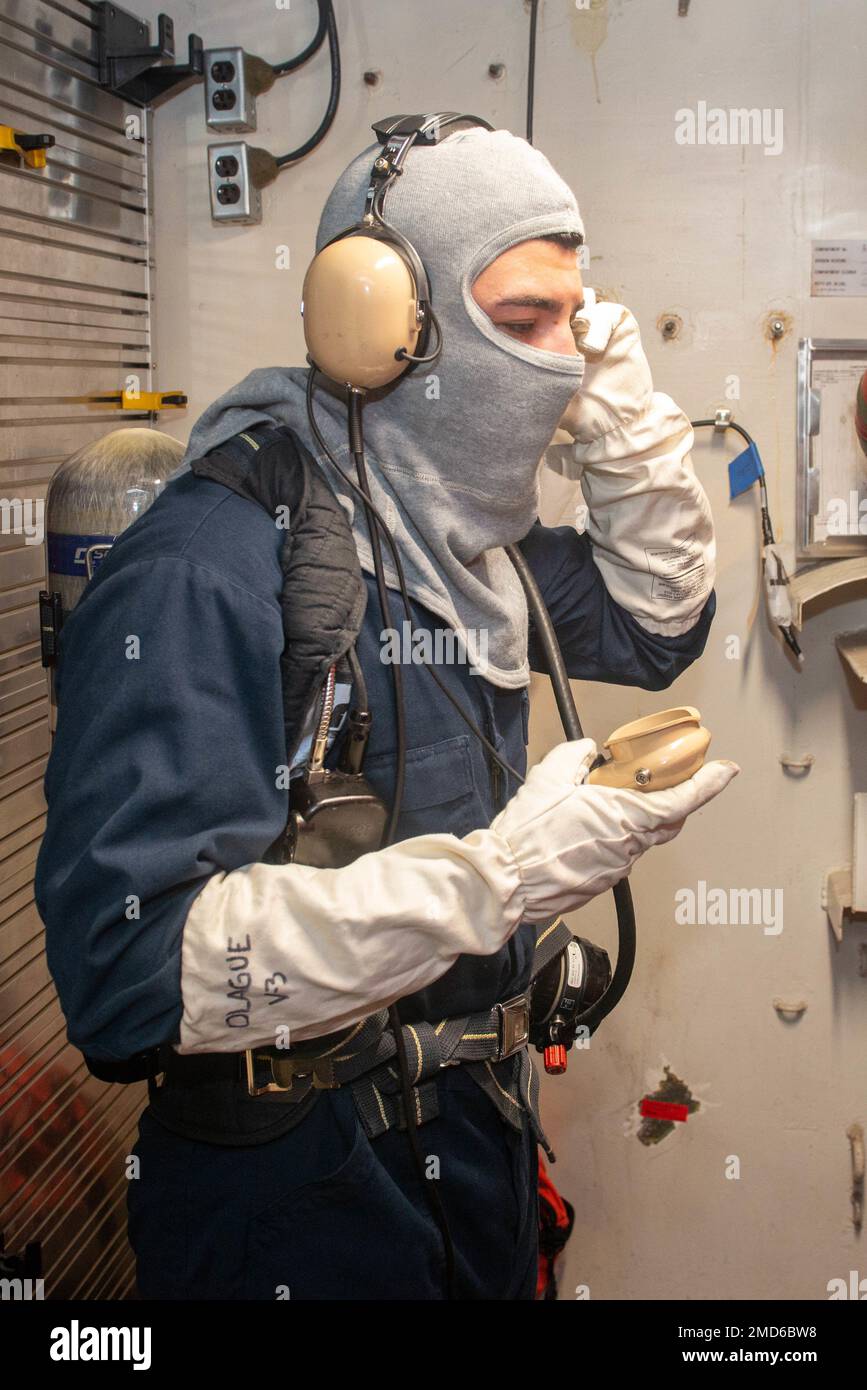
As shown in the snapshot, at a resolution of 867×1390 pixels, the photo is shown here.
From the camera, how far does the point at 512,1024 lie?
1.44 metres

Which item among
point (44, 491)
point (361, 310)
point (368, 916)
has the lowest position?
point (368, 916)

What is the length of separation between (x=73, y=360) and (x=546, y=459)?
32.1 inches

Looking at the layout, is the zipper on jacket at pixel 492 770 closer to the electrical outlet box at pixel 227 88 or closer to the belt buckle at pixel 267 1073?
the belt buckle at pixel 267 1073

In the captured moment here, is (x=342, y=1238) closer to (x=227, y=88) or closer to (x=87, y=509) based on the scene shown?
(x=87, y=509)

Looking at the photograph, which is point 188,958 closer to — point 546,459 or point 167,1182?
point 167,1182

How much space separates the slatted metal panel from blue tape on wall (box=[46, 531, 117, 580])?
94 millimetres

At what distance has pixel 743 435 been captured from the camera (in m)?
2.10

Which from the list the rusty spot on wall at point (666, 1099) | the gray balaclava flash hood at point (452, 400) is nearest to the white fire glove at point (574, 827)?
the gray balaclava flash hood at point (452, 400)

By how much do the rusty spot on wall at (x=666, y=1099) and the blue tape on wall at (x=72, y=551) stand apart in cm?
152

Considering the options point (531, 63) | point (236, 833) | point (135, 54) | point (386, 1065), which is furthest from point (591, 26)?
point (386, 1065)

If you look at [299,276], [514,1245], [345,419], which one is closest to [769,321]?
[299,276]

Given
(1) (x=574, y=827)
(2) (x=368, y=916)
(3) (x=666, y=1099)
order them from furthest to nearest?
(3) (x=666, y=1099)
(1) (x=574, y=827)
(2) (x=368, y=916)

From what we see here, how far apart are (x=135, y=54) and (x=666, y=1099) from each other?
220 centimetres

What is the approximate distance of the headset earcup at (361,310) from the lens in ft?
3.96
